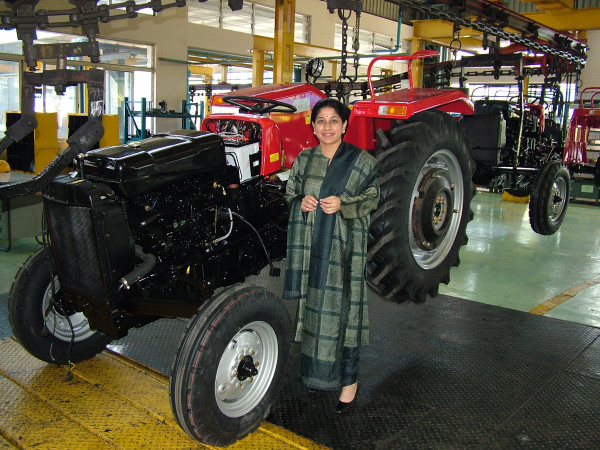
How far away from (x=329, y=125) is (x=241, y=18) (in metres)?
14.4

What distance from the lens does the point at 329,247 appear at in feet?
7.53

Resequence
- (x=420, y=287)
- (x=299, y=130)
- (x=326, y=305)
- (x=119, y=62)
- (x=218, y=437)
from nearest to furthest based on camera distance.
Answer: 1. (x=218, y=437)
2. (x=326, y=305)
3. (x=420, y=287)
4. (x=299, y=130)
5. (x=119, y=62)

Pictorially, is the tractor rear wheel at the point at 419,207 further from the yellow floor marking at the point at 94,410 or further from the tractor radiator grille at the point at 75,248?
the tractor radiator grille at the point at 75,248

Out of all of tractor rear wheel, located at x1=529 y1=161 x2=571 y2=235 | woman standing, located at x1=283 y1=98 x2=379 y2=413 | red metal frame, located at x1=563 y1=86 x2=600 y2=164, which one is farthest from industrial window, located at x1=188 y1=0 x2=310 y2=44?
woman standing, located at x1=283 y1=98 x2=379 y2=413

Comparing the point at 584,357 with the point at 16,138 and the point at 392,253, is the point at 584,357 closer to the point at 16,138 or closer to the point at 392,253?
the point at 392,253

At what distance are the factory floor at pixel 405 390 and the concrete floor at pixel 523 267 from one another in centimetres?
7

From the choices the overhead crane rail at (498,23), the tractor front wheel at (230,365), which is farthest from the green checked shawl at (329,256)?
the overhead crane rail at (498,23)

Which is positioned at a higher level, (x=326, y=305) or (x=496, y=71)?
(x=496, y=71)

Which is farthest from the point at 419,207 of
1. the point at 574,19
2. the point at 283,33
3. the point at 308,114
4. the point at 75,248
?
the point at 574,19

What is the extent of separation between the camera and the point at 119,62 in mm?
12719

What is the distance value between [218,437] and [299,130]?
2.01 meters

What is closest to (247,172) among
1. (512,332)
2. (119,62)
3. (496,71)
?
(512,332)

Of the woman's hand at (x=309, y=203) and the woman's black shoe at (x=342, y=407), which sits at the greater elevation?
the woman's hand at (x=309, y=203)

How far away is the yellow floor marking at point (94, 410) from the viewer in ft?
7.27
